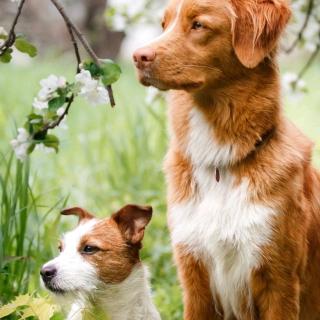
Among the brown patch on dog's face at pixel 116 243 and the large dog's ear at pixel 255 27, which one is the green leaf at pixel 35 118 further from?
the large dog's ear at pixel 255 27

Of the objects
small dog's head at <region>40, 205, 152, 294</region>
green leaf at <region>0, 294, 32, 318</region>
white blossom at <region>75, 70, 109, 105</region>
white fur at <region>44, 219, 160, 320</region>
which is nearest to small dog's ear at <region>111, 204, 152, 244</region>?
small dog's head at <region>40, 205, 152, 294</region>

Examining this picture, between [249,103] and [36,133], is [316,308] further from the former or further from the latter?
[36,133]

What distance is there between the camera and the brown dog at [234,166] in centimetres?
434

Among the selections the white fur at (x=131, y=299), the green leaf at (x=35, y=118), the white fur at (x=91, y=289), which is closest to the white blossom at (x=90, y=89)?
the green leaf at (x=35, y=118)

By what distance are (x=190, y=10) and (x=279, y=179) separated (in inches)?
37.3

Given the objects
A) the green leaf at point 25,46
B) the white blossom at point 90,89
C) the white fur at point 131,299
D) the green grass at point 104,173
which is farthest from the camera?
the green grass at point 104,173

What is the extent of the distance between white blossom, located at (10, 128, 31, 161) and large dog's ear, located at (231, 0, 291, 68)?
125 centimetres

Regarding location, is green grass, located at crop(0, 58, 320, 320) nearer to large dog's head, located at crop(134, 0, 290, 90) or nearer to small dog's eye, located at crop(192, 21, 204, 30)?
large dog's head, located at crop(134, 0, 290, 90)

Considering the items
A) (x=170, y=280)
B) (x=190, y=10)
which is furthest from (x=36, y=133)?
(x=170, y=280)

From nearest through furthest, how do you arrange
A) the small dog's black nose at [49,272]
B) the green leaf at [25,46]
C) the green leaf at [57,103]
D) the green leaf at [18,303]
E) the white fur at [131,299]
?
1. the green leaf at [18,303]
2. the green leaf at [57,103]
3. the green leaf at [25,46]
4. the small dog's black nose at [49,272]
5. the white fur at [131,299]

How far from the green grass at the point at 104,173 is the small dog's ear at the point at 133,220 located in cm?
58

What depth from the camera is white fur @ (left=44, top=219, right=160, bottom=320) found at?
15.3ft

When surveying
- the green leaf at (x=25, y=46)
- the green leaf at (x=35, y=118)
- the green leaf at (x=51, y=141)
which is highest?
the green leaf at (x=25, y=46)

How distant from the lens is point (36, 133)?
15.7 ft
